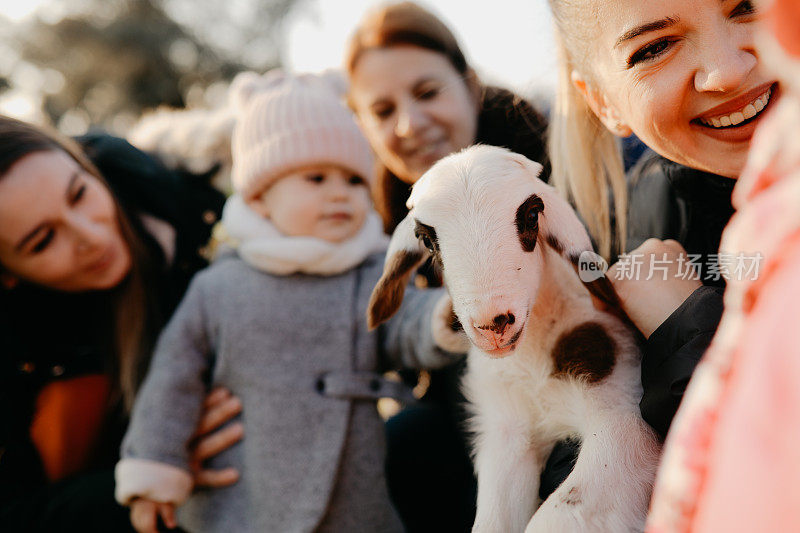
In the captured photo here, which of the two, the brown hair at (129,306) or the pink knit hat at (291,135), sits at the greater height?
the pink knit hat at (291,135)

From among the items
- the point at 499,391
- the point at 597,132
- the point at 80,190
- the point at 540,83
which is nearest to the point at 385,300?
the point at 499,391

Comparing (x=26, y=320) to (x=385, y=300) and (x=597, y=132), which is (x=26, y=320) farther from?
(x=597, y=132)

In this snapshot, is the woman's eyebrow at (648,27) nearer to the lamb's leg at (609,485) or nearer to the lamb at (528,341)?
the lamb at (528,341)

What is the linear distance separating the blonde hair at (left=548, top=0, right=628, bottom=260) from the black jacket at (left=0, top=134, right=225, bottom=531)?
1379mm

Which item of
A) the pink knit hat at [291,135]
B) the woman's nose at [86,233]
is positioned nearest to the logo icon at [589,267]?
the pink knit hat at [291,135]

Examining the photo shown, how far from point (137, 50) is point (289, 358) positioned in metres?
14.0

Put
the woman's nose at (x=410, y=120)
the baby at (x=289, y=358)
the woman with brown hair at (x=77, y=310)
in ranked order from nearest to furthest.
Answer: the baby at (x=289, y=358), the woman with brown hair at (x=77, y=310), the woman's nose at (x=410, y=120)

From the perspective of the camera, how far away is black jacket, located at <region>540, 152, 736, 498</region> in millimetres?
856

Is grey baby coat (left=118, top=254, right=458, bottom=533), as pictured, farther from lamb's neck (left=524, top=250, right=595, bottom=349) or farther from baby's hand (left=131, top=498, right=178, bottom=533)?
lamb's neck (left=524, top=250, right=595, bottom=349)

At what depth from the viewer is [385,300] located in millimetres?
1109

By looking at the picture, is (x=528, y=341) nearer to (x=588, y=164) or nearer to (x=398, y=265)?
(x=398, y=265)

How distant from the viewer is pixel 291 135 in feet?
5.51

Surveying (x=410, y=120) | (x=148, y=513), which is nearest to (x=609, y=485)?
(x=148, y=513)

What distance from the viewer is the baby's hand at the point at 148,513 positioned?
58.5 inches
